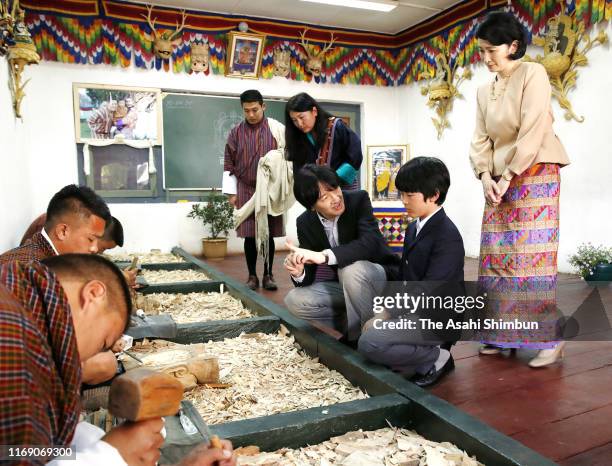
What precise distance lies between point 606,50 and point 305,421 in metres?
4.30

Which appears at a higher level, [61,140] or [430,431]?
[61,140]

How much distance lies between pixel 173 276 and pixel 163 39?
10.2 feet

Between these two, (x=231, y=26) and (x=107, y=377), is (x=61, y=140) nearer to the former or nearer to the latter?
(x=231, y=26)

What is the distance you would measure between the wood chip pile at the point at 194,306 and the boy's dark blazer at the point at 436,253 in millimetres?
1203

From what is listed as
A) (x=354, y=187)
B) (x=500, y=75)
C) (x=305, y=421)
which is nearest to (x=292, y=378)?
(x=305, y=421)

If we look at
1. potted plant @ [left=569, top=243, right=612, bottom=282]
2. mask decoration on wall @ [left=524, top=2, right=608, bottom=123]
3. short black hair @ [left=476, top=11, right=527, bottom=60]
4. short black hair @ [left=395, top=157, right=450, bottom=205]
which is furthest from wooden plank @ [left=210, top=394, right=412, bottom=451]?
mask decoration on wall @ [left=524, top=2, right=608, bottom=123]

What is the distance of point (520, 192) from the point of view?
2068mm

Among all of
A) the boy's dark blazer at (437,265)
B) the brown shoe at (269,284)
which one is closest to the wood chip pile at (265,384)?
the boy's dark blazer at (437,265)

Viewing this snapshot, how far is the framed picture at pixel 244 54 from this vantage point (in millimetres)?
5957

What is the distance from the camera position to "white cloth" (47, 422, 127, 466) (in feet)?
2.36

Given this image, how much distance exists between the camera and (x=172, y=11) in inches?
227

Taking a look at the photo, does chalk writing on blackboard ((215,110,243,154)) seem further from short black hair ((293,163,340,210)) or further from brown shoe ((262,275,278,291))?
short black hair ((293,163,340,210))

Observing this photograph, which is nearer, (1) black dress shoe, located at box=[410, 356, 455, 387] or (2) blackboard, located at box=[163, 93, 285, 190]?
(1) black dress shoe, located at box=[410, 356, 455, 387]

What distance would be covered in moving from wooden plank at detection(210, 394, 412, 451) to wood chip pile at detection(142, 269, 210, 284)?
2.65m
